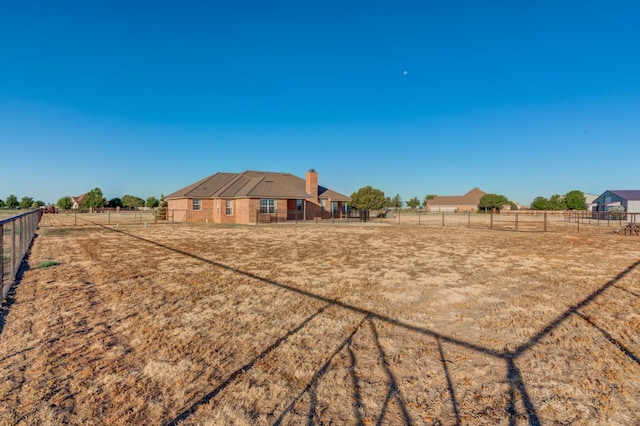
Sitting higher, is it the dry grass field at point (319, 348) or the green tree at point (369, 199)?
the green tree at point (369, 199)

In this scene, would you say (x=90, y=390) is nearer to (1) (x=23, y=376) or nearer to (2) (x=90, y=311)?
(1) (x=23, y=376)

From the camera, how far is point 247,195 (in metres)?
29.8

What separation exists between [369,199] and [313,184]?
13.9 m

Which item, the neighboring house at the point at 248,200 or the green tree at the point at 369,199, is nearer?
the neighboring house at the point at 248,200

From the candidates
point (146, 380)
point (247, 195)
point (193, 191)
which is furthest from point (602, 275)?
point (193, 191)

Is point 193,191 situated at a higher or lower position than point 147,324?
higher

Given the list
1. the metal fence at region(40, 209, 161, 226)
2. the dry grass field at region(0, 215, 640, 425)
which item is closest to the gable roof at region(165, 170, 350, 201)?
the metal fence at region(40, 209, 161, 226)

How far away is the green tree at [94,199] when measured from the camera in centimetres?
7569

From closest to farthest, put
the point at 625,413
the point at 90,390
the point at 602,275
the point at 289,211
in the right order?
1. the point at 625,413
2. the point at 90,390
3. the point at 602,275
4. the point at 289,211

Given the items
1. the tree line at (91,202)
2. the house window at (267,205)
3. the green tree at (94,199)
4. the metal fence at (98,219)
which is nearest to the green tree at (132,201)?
the tree line at (91,202)

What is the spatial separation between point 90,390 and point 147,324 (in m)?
1.81

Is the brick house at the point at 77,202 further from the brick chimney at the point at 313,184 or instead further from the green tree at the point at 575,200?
the green tree at the point at 575,200

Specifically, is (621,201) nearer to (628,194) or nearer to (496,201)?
(628,194)

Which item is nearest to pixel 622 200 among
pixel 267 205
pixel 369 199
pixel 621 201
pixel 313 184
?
pixel 621 201
